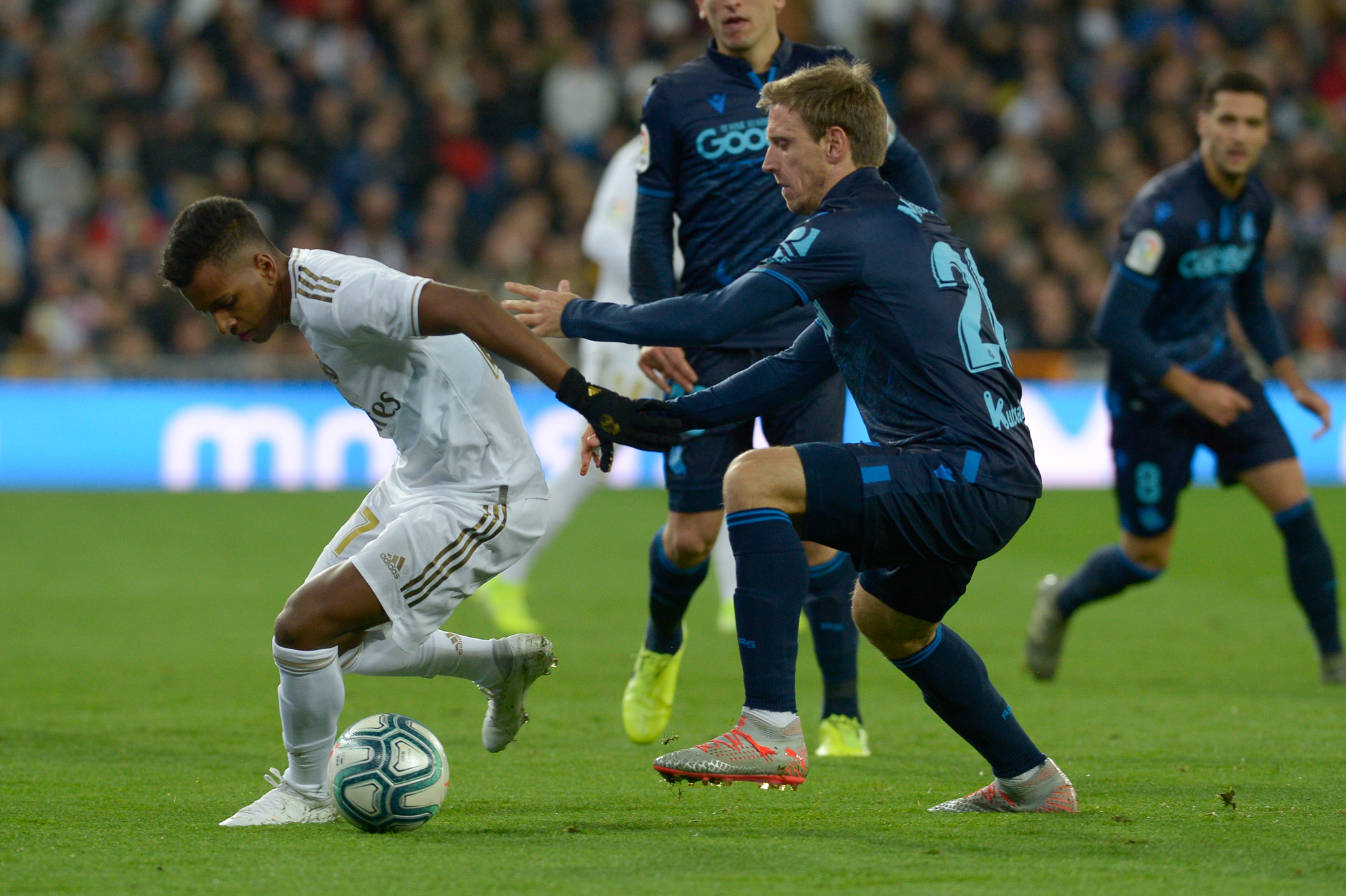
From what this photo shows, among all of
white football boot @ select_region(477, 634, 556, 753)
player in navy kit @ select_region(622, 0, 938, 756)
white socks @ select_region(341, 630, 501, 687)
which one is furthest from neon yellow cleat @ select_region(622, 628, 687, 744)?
white socks @ select_region(341, 630, 501, 687)

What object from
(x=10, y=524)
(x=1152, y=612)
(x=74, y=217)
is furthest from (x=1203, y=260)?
(x=74, y=217)

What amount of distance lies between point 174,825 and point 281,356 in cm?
1139

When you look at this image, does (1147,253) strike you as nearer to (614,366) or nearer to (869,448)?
(614,366)

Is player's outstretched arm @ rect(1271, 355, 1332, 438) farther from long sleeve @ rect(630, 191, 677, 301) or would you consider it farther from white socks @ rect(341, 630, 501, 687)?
white socks @ rect(341, 630, 501, 687)

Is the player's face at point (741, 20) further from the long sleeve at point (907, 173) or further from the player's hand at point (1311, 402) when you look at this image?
the player's hand at point (1311, 402)

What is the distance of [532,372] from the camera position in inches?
157

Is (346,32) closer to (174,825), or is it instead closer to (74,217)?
(74,217)

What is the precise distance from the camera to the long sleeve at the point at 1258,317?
7070 millimetres

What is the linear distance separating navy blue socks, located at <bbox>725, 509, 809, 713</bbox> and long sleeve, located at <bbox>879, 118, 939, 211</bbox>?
1.64 meters

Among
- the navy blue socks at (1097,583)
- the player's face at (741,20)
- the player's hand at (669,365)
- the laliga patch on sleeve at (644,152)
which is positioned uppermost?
the player's face at (741,20)

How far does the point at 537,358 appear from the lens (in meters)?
3.95

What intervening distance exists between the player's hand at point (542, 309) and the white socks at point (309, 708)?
3.15 feet

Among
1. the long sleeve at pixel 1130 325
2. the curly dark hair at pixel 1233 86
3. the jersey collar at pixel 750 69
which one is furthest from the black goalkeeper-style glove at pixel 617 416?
the curly dark hair at pixel 1233 86

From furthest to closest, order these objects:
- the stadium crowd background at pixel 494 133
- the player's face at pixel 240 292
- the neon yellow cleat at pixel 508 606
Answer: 1. the stadium crowd background at pixel 494 133
2. the neon yellow cleat at pixel 508 606
3. the player's face at pixel 240 292
